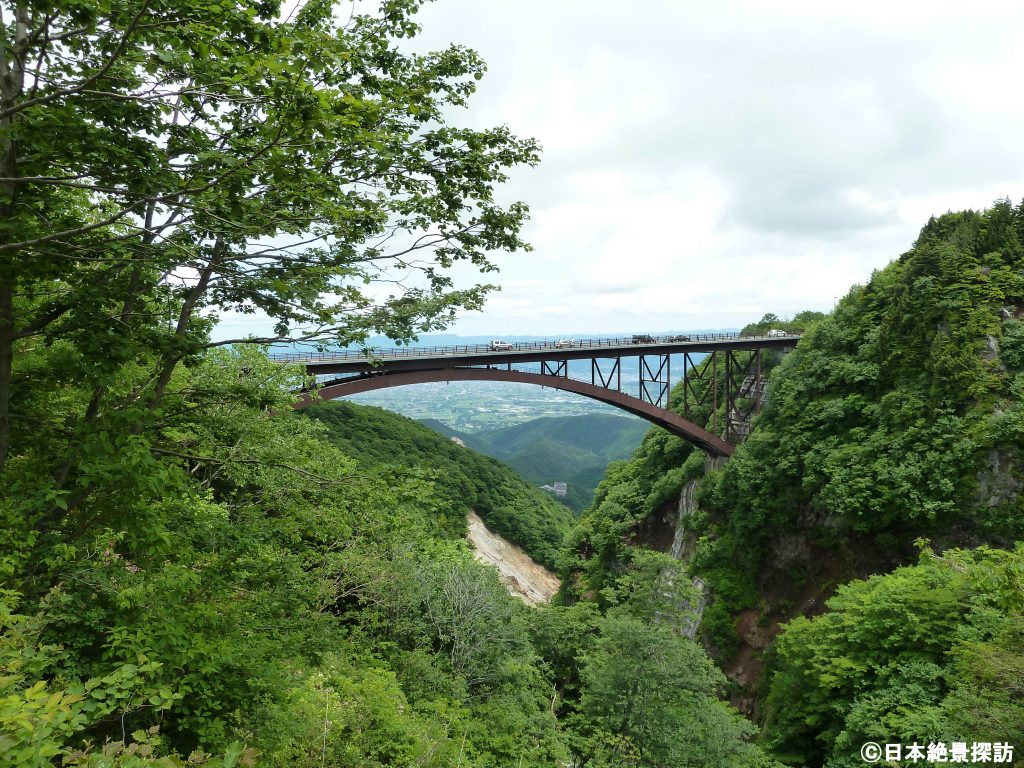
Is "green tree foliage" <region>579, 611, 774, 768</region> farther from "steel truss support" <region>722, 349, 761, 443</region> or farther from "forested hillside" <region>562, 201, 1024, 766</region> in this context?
"steel truss support" <region>722, 349, 761, 443</region>

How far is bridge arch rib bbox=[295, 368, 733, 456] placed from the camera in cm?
2150

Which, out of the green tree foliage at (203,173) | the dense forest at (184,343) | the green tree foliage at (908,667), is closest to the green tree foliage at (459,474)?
the green tree foliage at (908,667)

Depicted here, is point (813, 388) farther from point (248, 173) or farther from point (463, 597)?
point (248, 173)

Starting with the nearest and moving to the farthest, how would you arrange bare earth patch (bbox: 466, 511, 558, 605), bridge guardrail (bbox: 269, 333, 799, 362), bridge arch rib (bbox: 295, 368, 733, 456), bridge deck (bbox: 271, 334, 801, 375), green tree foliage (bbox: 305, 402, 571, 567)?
bridge arch rib (bbox: 295, 368, 733, 456) < bridge deck (bbox: 271, 334, 801, 375) < bridge guardrail (bbox: 269, 333, 799, 362) < bare earth patch (bbox: 466, 511, 558, 605) < green tree foliage (bbox: 305, 402, 571, 567)

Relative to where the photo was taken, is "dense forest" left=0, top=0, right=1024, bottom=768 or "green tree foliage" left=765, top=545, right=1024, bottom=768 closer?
"dense forest" left=0, top=0, right=1024, bottom=768

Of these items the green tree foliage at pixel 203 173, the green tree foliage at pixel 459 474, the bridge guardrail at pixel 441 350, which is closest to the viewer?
the green tree foliage at pixel 203 173

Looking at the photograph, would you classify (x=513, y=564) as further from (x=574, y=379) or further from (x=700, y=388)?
(x=574, y=379)

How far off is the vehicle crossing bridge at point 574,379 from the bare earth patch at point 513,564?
2009 cm

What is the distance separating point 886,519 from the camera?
1823 cm

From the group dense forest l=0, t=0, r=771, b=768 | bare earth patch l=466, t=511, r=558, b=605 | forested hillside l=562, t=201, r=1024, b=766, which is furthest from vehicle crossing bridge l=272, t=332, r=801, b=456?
bare earth patch l=466, t=511, r=558, b=605

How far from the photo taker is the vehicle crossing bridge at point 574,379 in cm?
2197

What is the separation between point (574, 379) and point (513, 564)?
25.6 meters

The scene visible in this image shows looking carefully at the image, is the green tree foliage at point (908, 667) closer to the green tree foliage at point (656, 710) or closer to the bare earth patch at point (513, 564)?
the green tree foliage at point (656, 710)

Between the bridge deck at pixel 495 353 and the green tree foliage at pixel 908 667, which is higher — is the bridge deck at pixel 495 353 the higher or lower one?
the higher one
